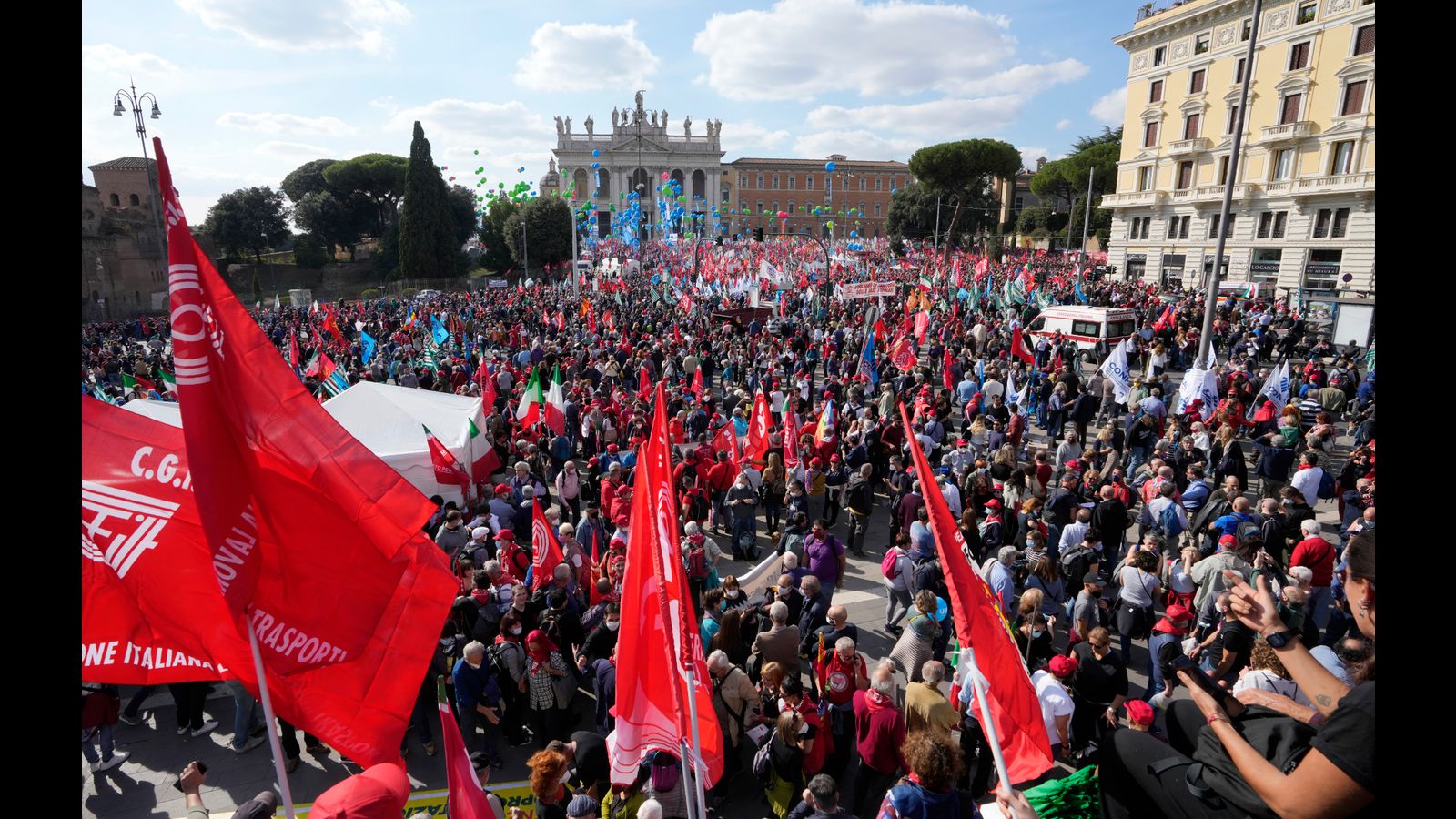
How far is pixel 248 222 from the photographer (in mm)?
57656

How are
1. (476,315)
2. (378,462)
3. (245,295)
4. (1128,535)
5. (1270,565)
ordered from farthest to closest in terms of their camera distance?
(245,295) → (476,315) → (1128,535) → (1270,565) → (378,462)

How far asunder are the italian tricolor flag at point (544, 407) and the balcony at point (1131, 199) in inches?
1836

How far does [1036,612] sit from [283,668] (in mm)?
5012

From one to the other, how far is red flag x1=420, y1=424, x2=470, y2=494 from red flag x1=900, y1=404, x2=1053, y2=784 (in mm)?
7485

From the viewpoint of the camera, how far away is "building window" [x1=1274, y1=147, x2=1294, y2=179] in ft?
127

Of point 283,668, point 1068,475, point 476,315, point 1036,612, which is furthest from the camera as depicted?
point 476,315

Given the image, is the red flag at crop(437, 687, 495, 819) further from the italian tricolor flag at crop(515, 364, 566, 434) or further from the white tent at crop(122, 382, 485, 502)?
the italian tricolor flag at crop(515, 364, 566, 434)

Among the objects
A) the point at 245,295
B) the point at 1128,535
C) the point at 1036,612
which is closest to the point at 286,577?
the point at 1036,612

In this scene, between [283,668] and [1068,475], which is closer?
[283,668]
